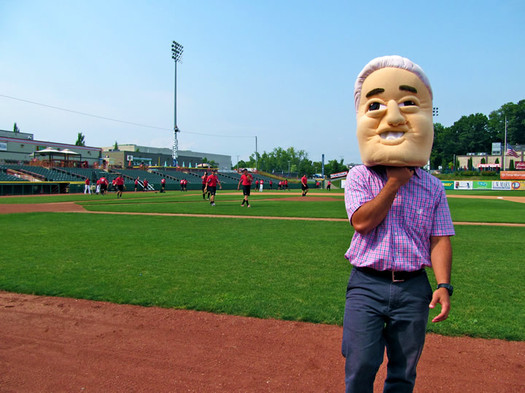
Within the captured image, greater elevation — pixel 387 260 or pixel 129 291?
pixel 387 260

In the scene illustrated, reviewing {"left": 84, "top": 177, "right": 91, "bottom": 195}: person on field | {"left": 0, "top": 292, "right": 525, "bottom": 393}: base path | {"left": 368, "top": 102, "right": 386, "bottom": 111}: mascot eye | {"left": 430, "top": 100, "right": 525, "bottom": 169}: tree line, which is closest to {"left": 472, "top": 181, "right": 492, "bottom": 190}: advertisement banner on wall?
{"left": 84, "top": 177, "right": 91, "bottom": 195}: person on field

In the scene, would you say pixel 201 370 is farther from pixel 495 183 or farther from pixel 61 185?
pixel 495 183

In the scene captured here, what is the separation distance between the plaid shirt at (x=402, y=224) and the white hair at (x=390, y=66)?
56cm

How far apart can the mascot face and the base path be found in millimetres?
1982

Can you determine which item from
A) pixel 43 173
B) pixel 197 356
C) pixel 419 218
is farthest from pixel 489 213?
pixel 43 173

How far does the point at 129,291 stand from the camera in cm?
557

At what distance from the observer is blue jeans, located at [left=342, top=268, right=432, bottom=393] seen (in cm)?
215

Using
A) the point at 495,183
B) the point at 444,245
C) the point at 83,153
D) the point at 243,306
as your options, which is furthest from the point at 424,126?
the point at 83,153

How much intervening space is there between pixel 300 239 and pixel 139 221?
21.7ft

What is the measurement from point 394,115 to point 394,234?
0.67m

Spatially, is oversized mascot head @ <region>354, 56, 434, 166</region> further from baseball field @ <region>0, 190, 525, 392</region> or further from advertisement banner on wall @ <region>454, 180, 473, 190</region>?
advertisement banner on wall @ <region>454, 180, 473, 190</region>

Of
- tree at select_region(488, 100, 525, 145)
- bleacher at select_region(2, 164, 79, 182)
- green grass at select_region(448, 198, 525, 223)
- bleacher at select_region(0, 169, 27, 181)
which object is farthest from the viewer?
tree at select_region(488, 100, 525, 145)

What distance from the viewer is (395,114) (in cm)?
225

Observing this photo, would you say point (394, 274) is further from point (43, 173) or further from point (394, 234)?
point (43, 173)
